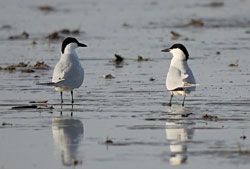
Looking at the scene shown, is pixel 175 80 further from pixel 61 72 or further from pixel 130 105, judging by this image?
pixel 61 72

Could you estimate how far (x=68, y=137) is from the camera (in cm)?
1080

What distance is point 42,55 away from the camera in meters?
20.6

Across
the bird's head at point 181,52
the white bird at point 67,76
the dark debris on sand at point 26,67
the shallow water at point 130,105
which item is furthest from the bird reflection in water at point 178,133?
the dark debris on sand at point 26,67

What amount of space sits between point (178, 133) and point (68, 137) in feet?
4.27

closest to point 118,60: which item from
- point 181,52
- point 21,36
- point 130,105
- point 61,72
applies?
point 181,52

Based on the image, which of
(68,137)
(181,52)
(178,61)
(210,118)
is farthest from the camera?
(181,52)

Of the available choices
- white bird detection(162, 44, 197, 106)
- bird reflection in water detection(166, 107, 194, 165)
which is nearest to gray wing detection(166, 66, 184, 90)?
white bird detection(162, 44, 197, 106)

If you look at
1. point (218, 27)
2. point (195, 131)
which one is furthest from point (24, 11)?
point (195, 131)

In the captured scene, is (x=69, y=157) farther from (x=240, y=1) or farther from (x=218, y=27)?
(x=240, y=1)

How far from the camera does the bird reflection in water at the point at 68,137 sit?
9477 mm

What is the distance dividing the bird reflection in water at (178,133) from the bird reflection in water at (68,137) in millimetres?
1011

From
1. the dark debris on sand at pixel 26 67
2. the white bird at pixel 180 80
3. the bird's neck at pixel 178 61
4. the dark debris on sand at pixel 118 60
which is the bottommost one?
the white bird at pixel 180 80

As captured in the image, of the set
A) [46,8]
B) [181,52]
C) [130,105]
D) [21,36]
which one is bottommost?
[130,105]

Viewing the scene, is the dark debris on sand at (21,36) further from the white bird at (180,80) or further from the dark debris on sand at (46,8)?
the white bird at (180,80)
